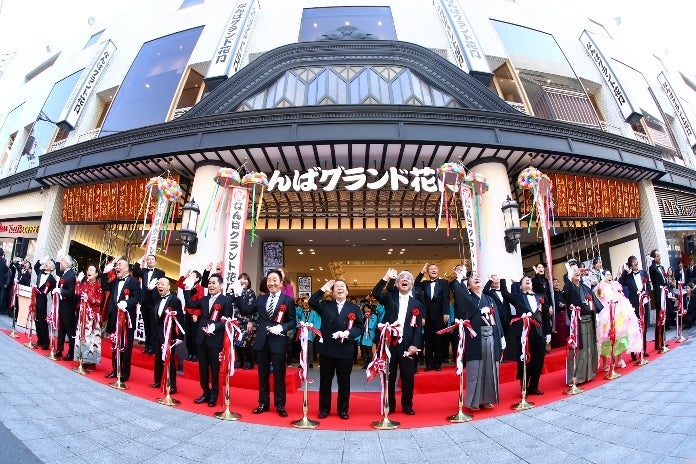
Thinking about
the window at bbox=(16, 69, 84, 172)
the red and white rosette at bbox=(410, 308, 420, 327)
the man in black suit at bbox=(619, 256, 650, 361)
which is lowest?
the red and white rosette at bbox=(410, 308, 420, 327)

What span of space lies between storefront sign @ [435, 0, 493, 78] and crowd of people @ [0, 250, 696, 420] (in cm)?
913

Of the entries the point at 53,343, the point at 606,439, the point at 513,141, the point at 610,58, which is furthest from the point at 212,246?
the point at 610,58

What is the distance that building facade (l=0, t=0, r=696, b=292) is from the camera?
12.1m

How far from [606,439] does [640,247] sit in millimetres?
13095

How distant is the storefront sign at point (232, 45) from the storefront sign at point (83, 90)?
5.69 metres

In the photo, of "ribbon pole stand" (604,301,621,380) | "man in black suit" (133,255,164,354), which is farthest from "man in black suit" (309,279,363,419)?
"ribbon pole stand" (604,301,621,380)

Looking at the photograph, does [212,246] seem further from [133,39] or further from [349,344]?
[133,39]

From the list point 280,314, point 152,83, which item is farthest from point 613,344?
point 152,83

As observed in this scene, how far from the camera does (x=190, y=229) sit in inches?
470

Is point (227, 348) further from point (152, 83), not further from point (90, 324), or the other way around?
point (152, 83)

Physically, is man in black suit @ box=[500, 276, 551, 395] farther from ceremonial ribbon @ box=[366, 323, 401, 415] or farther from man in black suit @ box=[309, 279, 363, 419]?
man in black suit @ box=[309, 279, 363, 419]

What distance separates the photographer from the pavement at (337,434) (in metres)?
3.68

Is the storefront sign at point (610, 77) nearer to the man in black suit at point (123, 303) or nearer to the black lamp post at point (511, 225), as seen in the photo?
the black lamp post at point (511, 225)

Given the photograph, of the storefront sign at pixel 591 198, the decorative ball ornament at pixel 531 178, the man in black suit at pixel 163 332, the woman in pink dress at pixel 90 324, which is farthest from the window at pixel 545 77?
the woman in pink dress at pixel 90 324
